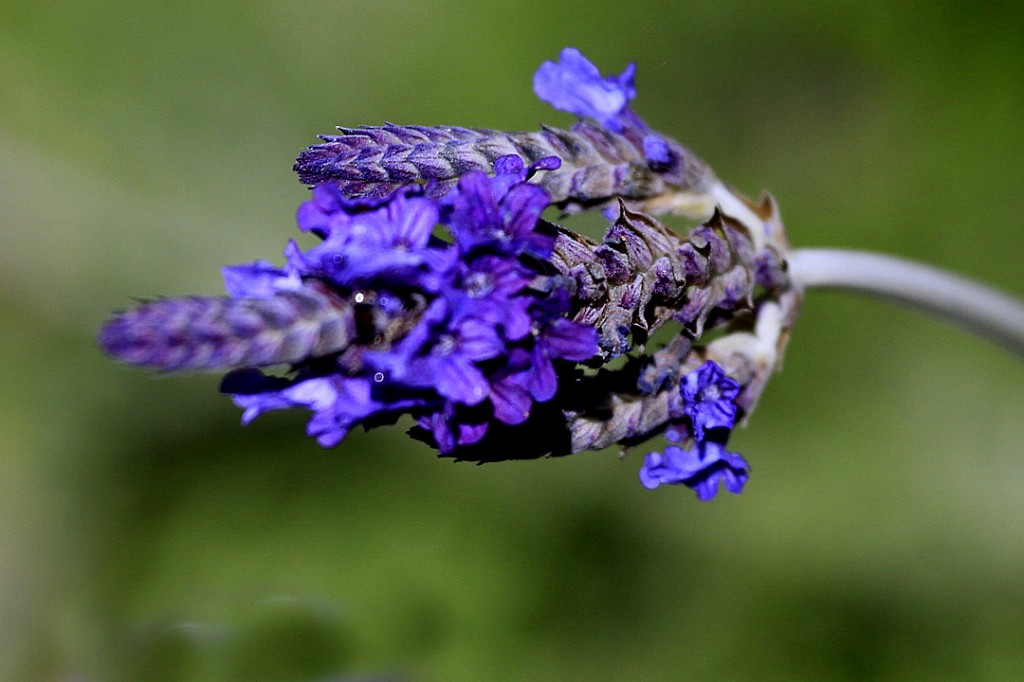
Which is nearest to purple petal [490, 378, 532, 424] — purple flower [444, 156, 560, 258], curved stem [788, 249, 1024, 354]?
purple flower [444, 156, 560, 258]

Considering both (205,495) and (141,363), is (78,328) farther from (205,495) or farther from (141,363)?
(141,363)

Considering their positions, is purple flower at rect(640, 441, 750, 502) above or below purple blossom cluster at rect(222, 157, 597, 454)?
above

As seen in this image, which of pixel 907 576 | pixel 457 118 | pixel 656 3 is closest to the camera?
pixel 907 576

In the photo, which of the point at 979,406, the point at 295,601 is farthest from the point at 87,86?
A: the point at 979,406

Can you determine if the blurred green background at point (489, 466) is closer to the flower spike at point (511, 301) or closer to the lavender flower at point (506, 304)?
the flower spike at point (511, 301)

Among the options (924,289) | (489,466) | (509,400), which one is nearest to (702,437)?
(509,400)

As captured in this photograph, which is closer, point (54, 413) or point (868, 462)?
point (868, 462)

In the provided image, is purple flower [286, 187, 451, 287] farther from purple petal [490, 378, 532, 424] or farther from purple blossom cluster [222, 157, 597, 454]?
purple petal [490, 378, 532, 424]

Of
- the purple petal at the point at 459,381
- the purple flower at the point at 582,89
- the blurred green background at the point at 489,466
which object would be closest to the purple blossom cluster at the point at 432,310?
the purple petal at the point at 459,381
